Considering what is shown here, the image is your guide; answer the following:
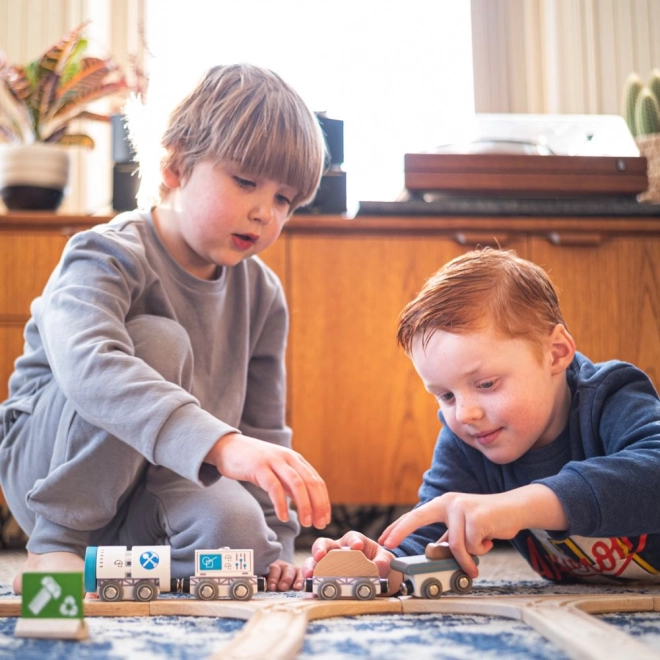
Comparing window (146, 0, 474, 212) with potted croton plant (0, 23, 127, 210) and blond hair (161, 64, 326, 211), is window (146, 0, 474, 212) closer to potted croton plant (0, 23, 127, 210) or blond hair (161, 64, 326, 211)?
potted croton plant (0, 23, 127, 210)

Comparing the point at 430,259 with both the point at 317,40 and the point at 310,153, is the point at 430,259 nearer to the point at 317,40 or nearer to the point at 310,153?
the point at 310,153

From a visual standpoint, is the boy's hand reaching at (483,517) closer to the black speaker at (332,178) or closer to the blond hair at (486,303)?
the blond hair at (486,303)

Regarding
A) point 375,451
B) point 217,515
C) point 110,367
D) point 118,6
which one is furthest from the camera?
point 118,6

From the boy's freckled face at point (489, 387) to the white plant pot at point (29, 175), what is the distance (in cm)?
109

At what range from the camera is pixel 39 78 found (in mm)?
1881

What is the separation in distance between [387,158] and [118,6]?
0.80 meters

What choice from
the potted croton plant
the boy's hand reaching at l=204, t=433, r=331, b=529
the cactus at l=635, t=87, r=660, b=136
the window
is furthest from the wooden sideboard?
the boy's hand reaching at l=204, t=433, r=331, b=529

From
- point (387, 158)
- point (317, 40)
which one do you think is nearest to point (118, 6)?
point (317, 40)

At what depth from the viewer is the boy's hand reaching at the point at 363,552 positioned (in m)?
0.95

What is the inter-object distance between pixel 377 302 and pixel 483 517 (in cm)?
94

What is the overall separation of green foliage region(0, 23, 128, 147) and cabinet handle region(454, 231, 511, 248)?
801 mm

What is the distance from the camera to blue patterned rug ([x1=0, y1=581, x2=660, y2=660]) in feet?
2.14

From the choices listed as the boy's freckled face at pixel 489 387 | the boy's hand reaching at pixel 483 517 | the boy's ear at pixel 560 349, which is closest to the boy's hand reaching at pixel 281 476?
the boy's hand reaching at pixel 483 517

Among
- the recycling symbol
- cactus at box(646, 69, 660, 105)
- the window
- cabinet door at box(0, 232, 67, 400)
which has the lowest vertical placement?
the recycling symbol
